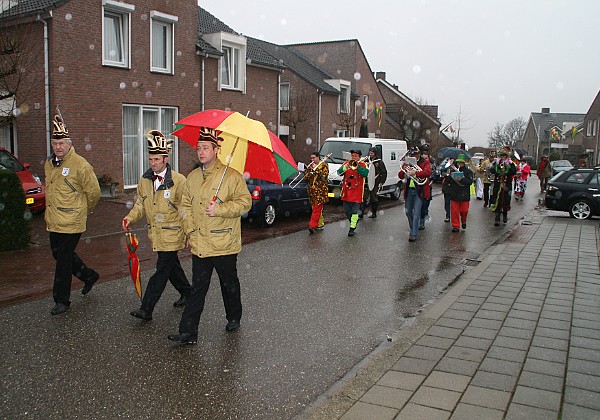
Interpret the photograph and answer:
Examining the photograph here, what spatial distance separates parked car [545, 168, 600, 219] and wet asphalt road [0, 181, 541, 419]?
8963 millimetres

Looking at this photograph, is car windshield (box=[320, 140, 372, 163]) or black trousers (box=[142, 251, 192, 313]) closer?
black trousers (box=[142, 251, 192, 313])

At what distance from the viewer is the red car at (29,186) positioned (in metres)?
12.1

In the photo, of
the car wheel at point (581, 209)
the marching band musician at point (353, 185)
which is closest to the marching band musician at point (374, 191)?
the marching band musician at point (353, 185)

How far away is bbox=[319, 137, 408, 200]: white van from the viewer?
57.8 feet

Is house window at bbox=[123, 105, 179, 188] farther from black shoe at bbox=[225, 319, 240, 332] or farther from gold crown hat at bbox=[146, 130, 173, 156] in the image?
black shoe at bbox=[225, 319, 240, 332]

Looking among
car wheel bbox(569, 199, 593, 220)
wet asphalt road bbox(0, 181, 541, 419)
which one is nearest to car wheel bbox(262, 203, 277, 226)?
wet asphalt road bbox(0, 181, 541, 419)

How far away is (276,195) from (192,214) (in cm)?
799

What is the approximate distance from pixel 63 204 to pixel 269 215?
23.9 ft

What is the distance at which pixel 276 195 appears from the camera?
13281mm

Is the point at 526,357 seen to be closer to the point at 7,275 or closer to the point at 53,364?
the point at 53,364

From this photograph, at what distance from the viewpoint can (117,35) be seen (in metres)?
17.3

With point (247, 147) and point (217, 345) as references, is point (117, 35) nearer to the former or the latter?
point (247, 147)

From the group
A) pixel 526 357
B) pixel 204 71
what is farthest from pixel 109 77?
pixel 526 357

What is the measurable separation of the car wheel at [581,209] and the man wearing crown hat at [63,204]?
1442 centimetres
